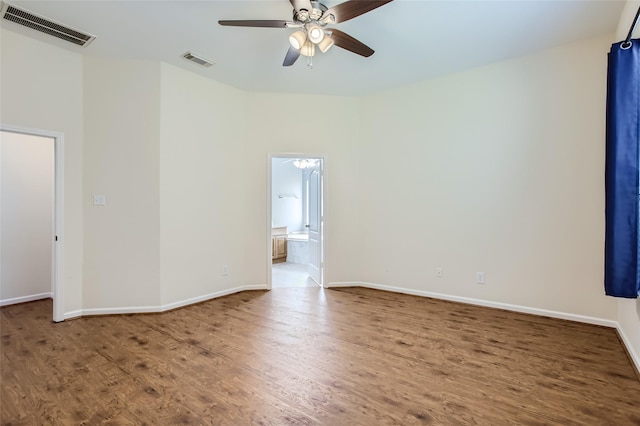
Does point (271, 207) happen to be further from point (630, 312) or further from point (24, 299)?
point (630, 312)

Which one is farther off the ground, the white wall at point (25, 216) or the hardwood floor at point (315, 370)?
the white wall at point (25, 216)

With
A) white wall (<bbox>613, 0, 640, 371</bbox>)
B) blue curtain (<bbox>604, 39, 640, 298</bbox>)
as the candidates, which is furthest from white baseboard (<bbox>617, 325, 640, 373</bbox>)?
blue curtain (<bbox>604, 39, 640, 298</bbox>)

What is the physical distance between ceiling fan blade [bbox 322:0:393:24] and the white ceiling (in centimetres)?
32

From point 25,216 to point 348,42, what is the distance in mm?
4939

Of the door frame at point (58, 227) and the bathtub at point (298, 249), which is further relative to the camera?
the bathtub at point (298, 249)

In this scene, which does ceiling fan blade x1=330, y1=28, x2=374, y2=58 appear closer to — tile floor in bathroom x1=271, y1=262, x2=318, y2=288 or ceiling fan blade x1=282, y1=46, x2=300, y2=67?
ceiling fan blade x1=282, y1=46, x2=300, y2=67

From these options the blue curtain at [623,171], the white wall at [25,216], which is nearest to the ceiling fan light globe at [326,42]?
the blue curtain at [623,171]

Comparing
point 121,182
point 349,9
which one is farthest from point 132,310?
point 349,9

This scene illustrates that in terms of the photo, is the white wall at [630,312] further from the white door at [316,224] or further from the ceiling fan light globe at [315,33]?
the white door at [316,224]

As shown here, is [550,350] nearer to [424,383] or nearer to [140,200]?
[424,383]

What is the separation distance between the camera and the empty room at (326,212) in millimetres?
2283

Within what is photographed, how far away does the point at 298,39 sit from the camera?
276 cm

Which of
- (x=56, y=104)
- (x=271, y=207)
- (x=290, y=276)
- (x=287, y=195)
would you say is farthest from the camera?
(x=287, y=195)

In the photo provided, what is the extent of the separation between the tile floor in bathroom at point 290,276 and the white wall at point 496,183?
1122mm
